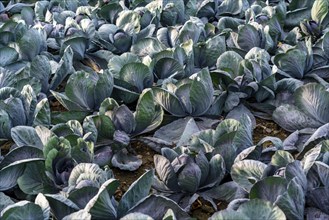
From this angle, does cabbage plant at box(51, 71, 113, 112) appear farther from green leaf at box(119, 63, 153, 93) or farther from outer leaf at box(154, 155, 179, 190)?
outer leaf at box(154, 155, 179, 190)

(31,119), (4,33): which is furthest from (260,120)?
(4,33)

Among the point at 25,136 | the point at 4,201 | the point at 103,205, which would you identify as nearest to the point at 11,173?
the point at 4,201

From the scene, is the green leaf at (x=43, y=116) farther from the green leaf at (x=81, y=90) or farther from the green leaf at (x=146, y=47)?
the green leaf at (x=146, y=47)

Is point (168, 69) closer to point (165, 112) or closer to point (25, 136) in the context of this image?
point (165, 112)

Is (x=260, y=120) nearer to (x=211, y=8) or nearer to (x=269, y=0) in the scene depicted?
(x=211, y=8)

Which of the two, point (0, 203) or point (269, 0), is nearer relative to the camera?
point (0, 203)

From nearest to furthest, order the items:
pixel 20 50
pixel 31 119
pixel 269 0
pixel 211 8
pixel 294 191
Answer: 1. pixel 294 191
2. pixel 31 119
3. pixel 20 50
4. pixel 211 8
5. pixel 269 0

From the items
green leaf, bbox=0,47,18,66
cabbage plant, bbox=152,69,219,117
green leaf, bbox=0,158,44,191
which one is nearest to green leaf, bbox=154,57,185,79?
cabbage plant, bbox=152,69,219,117

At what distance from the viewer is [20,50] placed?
11.4 ft

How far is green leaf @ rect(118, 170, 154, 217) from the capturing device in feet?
6.97

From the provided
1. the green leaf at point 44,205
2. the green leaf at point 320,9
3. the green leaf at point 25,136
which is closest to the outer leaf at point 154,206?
the green leaf at point 44,205

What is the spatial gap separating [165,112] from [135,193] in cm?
88

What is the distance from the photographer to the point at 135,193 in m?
2.15

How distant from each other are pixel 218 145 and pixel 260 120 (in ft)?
2.05
